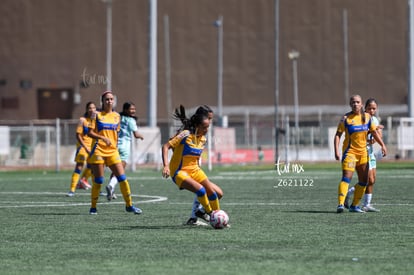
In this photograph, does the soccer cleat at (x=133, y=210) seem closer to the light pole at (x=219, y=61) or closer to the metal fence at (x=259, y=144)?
the metal fence at (x=259, y=144)

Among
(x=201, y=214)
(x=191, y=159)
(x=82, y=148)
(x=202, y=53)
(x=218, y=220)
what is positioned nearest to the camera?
(x=218, y=220)

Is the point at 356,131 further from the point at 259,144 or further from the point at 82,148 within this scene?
the point at 259,144

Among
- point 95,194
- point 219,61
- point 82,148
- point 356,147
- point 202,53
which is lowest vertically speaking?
point 95,194

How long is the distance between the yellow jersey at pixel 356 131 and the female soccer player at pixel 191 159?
12.0 feet

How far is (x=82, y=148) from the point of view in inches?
1021

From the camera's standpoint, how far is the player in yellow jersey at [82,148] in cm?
2173

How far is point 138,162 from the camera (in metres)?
42.3

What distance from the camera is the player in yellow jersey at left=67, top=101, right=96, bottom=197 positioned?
71.3 ft

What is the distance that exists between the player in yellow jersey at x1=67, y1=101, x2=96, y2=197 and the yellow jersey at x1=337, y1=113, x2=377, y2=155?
452cm

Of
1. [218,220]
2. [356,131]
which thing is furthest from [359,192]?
[218,220]

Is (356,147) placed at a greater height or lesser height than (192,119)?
lesser

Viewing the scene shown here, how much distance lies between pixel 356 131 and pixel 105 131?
13.9 ft

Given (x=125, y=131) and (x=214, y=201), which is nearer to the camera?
(x=214, y=201)

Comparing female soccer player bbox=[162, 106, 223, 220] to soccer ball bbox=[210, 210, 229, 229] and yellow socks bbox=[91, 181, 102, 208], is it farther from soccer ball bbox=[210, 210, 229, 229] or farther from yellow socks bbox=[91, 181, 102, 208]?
yellow socks bbox=[91, 181, 102, 208]
